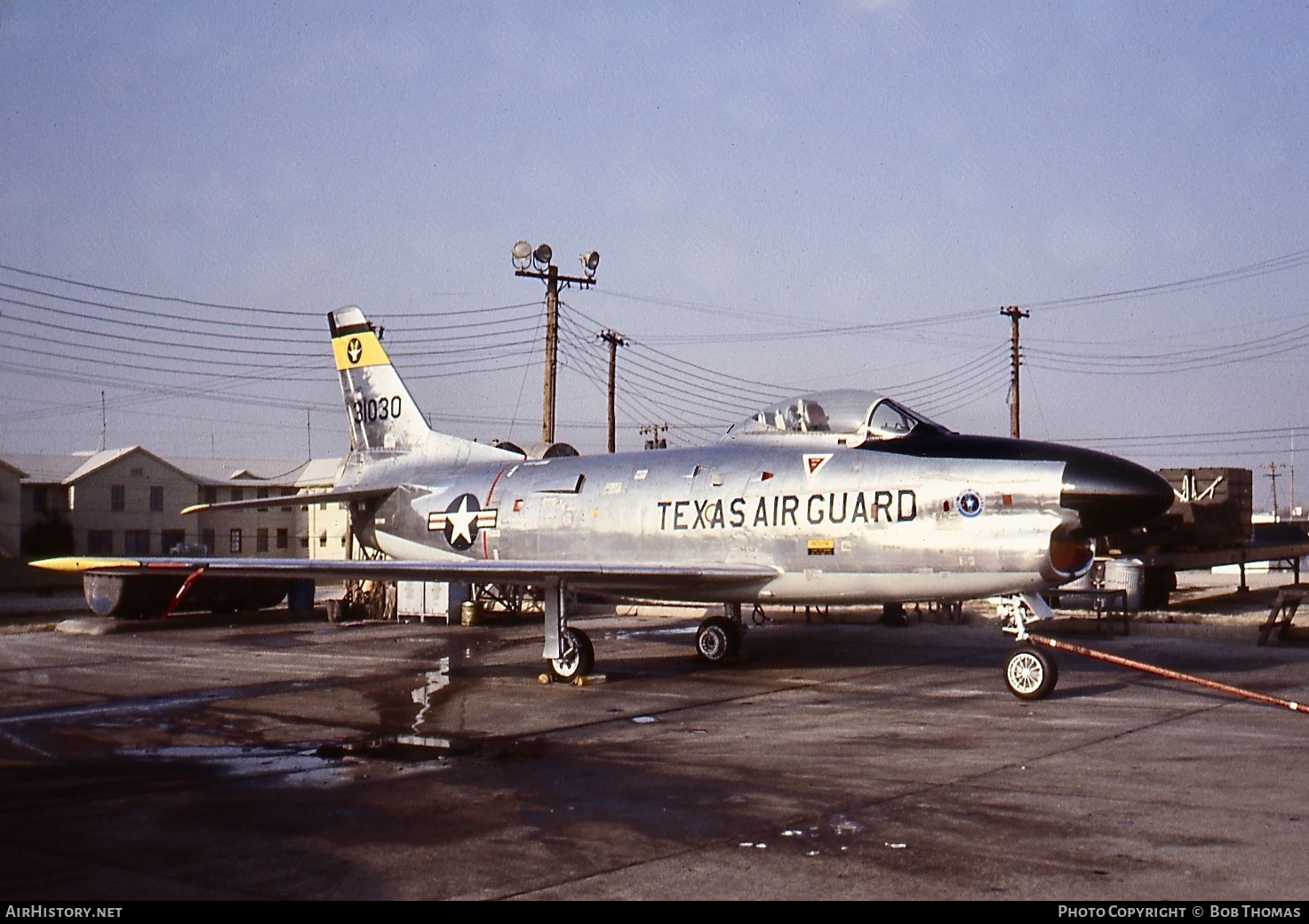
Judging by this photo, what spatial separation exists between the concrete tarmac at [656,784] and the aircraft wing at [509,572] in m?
1.37

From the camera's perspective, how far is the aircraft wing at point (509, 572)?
511 inches

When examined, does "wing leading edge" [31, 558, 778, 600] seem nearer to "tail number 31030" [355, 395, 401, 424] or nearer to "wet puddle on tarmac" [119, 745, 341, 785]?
"wet puddle on tarmac" [119, 745, 341, 785]

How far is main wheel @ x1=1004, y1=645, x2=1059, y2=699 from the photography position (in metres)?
12.4

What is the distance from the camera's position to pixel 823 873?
5867 mm

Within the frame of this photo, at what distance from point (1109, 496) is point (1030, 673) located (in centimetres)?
218

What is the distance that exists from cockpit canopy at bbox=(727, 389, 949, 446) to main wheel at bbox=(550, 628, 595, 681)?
3703mm

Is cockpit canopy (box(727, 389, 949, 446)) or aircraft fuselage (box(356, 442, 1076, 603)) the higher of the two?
cockpit canopy (box(727, 389, 949, 446))

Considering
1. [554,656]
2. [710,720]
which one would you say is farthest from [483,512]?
[710,720]

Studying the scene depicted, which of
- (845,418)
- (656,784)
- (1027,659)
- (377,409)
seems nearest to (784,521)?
(845,418)

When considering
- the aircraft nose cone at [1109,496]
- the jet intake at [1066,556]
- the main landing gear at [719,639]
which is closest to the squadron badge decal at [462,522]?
the main landing gear at [719,639]

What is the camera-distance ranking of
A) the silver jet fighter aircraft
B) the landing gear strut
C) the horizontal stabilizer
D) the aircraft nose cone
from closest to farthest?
the aircraft nose cone < the silver jet fighter aircraft < the landing gear strut < the horizontal stabilizer

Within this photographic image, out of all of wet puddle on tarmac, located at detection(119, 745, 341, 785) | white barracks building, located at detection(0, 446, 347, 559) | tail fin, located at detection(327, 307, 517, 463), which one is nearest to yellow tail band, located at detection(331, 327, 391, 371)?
tail fin, located at detection(327, 307, 517, 463)

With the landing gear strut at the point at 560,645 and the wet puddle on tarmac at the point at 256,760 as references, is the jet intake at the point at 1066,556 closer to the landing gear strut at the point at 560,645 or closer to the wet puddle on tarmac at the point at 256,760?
the landing gear strut at the point at 560,645

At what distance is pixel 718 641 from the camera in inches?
679
